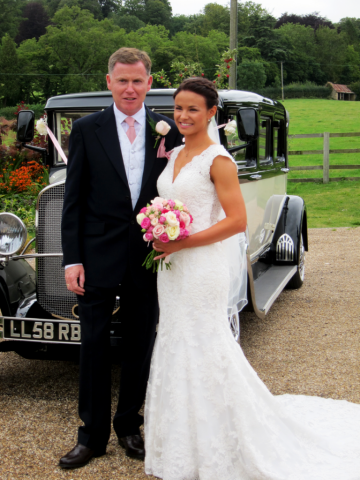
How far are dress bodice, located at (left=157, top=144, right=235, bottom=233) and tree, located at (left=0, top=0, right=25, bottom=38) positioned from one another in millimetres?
58756

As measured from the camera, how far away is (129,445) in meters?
2.79

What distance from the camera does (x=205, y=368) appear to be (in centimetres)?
246

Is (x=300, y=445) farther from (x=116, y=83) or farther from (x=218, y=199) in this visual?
(x=116, y=83)

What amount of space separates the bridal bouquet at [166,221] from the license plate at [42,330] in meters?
1.07

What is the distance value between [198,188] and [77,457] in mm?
1565

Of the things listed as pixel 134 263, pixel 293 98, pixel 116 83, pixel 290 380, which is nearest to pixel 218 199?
pixel 134 263

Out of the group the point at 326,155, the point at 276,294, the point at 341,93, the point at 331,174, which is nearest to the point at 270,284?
the point at 276,294

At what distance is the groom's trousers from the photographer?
105 inches

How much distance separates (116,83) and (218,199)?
82 centimetres

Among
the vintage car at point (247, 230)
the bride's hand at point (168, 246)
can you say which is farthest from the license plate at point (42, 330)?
the bride's hand at point (168, 246)

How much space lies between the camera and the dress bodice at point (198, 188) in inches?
98.3

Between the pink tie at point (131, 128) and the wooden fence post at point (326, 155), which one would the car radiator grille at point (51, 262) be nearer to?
the pink tie at point (131, 128)

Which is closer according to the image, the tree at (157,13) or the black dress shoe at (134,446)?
the black dress shoe at (134,446)

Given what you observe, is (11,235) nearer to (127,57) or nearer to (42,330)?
(42,330)
